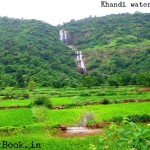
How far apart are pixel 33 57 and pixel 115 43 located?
1243 inches

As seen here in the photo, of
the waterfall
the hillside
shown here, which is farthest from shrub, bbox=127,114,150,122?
the waterfall

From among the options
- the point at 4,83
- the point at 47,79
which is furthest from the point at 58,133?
the point at 47,79

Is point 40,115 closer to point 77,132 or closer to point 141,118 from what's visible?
point 77,132

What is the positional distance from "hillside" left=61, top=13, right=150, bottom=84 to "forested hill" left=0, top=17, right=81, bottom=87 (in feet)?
24.9

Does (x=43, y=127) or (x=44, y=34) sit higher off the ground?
(x=44, y=34)

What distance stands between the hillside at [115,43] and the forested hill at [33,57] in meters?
7.60

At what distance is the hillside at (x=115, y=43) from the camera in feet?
283

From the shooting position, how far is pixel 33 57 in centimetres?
8662

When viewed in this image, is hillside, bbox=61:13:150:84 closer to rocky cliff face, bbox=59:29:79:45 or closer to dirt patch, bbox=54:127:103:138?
rocky cliff face, bbox=59:29:79:45

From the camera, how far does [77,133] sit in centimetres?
2083

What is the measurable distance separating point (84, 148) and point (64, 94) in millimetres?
31909

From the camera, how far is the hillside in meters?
86.2

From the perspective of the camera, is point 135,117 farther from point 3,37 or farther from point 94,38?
point 94,38

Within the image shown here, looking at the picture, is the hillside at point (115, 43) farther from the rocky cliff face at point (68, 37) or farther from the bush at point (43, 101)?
the bush at point (43, 101)
